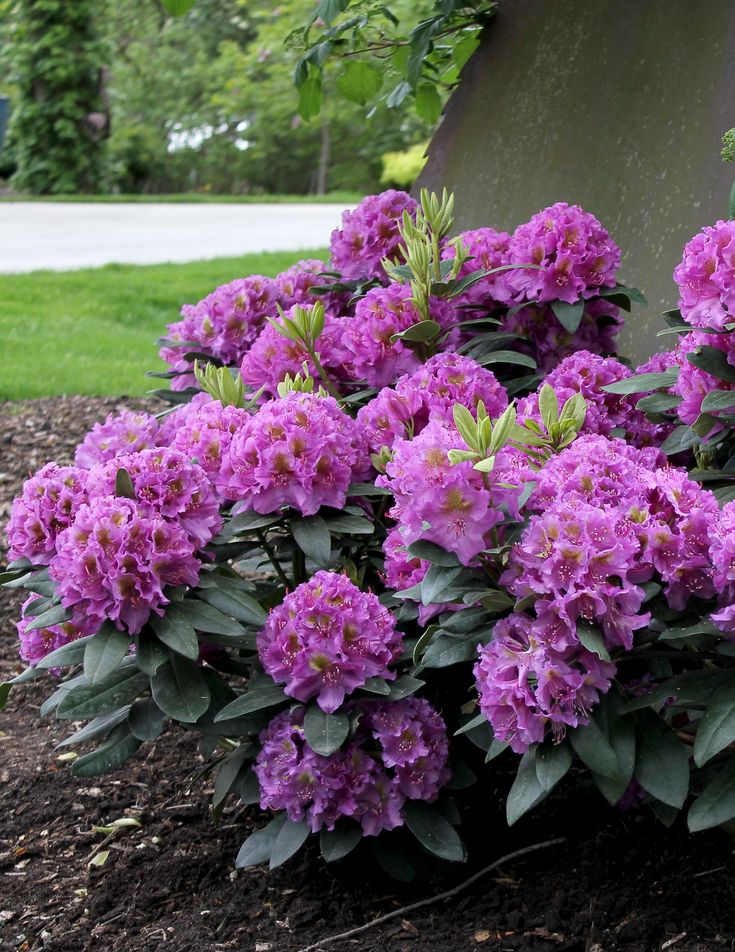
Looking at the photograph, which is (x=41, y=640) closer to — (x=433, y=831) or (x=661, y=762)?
(x=433, y=831)

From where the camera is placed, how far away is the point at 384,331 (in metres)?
2.20

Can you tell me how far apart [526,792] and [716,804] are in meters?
0.25

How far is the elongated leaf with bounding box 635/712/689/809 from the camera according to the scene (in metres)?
1.56

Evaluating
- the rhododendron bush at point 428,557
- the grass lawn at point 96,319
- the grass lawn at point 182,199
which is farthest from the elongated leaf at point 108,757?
the grass lawn at point 182,199

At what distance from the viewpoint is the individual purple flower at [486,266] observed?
2314 millimetres

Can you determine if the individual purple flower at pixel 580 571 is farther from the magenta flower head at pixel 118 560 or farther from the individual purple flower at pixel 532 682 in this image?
the magenta flower head at pixel 118 560

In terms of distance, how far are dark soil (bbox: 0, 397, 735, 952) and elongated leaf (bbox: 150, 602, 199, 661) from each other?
51cm

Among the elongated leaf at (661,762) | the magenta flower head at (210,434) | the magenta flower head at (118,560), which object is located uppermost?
the magenta flower head at (210,434)

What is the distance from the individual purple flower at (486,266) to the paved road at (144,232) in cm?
600

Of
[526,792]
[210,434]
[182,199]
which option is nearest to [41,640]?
[210,434]

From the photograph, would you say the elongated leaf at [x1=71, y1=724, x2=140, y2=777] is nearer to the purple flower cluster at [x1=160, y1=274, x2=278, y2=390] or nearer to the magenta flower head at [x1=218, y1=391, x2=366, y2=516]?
the magenta flower head at [x1=218, y1=391, x2=366, y2=516]

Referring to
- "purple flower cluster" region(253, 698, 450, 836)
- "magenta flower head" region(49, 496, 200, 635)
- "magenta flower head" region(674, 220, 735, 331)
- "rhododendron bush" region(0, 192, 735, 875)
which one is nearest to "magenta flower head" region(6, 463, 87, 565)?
"rhododendron bush" region(0, 192, 735, 875)

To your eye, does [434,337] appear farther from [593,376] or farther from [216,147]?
[216,147]

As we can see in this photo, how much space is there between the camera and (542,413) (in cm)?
176
